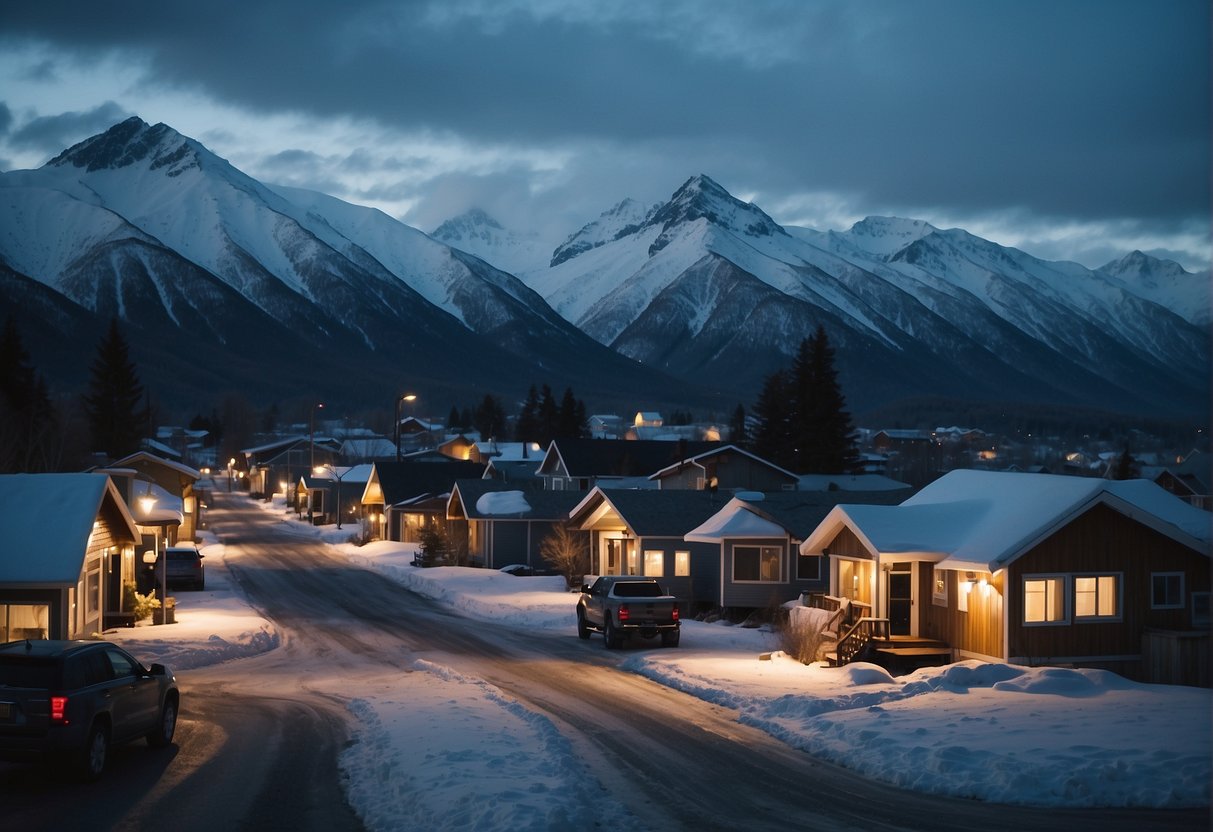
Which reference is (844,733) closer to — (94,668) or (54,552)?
(94,668)

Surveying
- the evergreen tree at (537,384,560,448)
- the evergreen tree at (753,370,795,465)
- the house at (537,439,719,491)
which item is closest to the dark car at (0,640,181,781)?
the house at (537,439,719,491)

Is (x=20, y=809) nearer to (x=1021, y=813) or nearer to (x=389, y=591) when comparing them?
(x=1021, y=813)

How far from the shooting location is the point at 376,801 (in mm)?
14766

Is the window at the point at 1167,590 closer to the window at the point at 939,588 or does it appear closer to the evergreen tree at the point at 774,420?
the window at the point at 939,588

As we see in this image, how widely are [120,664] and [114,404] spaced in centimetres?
8605

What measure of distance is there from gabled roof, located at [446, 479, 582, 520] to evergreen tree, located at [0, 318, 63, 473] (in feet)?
71.4

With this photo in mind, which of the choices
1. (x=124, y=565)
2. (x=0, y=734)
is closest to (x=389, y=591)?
(x=124, y=565)

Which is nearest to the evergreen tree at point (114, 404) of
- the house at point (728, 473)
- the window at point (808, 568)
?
the house at point (728, 473)

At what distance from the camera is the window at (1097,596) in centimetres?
2855

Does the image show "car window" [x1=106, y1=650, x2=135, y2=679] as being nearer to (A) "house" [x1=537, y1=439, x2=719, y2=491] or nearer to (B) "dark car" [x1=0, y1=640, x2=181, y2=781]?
(B) "dark car" [x1=0, y1=640, x2=181, y2=781]

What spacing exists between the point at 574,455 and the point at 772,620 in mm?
38436

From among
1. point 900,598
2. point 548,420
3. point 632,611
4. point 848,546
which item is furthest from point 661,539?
point 548,420

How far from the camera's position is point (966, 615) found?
2923cm

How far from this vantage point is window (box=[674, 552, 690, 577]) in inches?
1813
